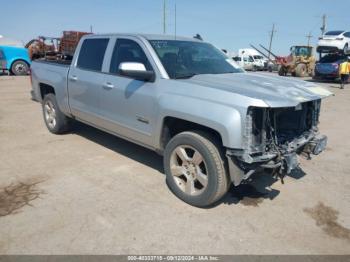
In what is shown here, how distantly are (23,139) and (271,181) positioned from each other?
4564 millimetres

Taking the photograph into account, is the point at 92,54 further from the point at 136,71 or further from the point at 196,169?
the point at 196,169

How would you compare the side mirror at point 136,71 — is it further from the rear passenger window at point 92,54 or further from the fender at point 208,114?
the rear passenger window at point 92,54

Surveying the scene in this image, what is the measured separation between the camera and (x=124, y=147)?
5.92 m

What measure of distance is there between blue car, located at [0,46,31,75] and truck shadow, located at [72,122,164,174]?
16.0 m

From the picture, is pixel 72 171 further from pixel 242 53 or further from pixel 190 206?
pixel 242 53

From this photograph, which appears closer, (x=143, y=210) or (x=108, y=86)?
(x=143, y=210)

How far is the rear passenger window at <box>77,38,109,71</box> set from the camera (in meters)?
5.12

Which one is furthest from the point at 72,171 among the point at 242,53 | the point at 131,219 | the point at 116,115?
the point at 242,53

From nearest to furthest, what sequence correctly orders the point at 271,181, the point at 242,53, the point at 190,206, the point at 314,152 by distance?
the point at 190,206 < the point at 314,152 < the point at 271,181 < the point at 242,53

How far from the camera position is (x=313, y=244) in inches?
127

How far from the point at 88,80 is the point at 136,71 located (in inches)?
59.1

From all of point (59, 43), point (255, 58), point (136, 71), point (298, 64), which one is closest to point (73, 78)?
point (136, 71)

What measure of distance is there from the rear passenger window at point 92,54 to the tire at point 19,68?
58.1 ft

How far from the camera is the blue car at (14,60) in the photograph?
20438 mm
